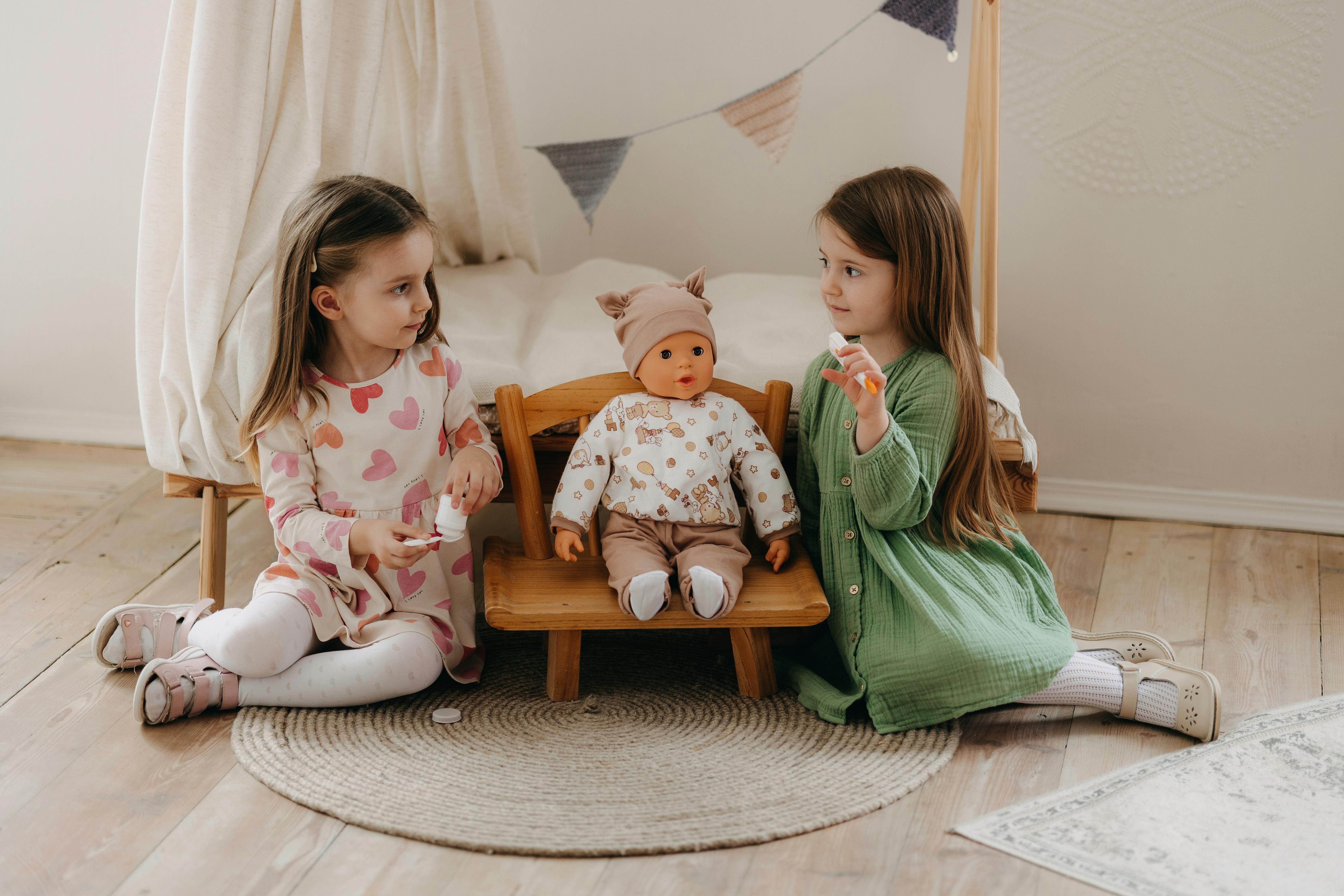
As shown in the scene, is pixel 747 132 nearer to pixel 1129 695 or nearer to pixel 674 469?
pixel 674 469

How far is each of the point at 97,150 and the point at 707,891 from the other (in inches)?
69.3

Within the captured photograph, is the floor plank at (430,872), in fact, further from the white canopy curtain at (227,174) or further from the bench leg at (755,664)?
the white canopy curtain at (227,174)

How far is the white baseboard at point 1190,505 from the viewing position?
1934mm

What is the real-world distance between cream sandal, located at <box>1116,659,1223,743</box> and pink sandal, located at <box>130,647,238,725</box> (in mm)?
1052

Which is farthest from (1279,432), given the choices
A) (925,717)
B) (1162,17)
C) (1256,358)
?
(925,717)

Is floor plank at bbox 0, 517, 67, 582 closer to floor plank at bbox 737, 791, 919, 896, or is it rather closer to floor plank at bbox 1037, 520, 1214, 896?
floor plank at bbox 737, 791, 919, 896

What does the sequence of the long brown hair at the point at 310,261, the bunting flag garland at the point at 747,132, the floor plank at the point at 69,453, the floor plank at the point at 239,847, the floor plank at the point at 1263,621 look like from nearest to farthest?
the floor plank at the point at 239,847, the long brown hair at the point at 310,261, the floor plank at the point at 1263,621, the bunting flag garland at the point at 747,132, the floor plank at the point at 69,453

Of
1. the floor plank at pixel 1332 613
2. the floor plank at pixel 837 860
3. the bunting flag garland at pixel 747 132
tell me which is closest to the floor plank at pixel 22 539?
the bunting flag garland at pixel 747 132

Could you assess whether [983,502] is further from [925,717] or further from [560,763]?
[560,763]

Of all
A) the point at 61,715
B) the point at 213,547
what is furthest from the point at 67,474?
the point at 61,715

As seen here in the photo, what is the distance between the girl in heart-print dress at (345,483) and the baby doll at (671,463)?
13cm

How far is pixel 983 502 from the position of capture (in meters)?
1.39

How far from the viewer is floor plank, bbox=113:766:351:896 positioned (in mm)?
1046

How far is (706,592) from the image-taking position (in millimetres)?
1270
